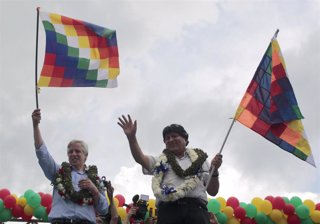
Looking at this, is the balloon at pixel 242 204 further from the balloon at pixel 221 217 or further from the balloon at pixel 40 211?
the balloon at pixel 40 211

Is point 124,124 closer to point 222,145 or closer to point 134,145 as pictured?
point 134,145

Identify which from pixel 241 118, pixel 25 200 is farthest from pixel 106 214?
pixel 25 200

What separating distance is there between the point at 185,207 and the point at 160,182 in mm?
289

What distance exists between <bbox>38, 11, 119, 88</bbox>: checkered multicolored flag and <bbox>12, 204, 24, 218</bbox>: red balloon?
423 centimetres

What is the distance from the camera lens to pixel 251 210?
8.98 metres

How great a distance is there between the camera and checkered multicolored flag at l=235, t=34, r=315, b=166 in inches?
184

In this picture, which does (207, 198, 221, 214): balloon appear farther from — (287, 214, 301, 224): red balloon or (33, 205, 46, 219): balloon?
(33, 205, 46, 219): balloon

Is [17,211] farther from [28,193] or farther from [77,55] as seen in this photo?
[77,55]

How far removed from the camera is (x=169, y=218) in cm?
358

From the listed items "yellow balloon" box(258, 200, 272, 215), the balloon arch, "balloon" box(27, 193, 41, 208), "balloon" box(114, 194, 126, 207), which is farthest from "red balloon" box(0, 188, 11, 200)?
"yellow balloon" box(258, 200, 272, 215)

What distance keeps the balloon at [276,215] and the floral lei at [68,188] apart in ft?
18.8

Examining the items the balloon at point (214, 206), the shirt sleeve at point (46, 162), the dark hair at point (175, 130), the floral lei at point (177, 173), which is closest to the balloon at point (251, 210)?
the balloon at point (214, 206)

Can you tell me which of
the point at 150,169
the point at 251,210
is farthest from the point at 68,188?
the point at 251,210

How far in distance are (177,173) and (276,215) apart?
227 inches
